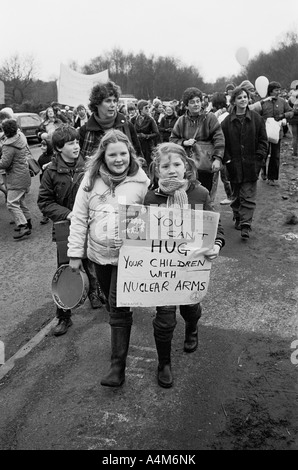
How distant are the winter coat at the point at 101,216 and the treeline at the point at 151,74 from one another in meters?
43.6

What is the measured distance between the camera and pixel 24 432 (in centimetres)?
282

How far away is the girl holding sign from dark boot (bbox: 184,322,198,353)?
0.41 metres

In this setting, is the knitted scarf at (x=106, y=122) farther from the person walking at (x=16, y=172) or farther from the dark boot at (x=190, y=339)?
the person walking at (x=16, y=172)

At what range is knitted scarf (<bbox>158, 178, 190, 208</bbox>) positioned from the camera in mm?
3031

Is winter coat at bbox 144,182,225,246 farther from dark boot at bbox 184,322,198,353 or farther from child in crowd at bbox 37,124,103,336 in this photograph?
child in crowd at bbox 37,124,103,336

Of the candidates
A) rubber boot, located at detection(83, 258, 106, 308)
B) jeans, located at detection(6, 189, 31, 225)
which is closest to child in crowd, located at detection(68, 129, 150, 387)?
rubber boot, located at detection(83, 258, 106, 308)

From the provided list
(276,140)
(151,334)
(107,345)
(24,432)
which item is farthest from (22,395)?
(276,140)

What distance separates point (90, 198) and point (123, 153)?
0.39 meters

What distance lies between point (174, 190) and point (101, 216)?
53cm

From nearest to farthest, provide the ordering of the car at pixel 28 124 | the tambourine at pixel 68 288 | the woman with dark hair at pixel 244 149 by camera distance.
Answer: the tambourine at pixel 68 288
the woman with dark hair at pixel 244 149
the car at pixel 28 124

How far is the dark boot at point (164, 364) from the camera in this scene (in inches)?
124

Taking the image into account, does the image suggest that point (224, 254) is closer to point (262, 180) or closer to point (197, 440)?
point (197, 440)

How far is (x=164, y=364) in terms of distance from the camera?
324cm

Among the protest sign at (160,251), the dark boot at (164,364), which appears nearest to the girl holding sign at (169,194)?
the dark boot at (164,364)
